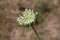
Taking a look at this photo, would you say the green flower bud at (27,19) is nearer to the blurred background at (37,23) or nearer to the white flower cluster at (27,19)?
the white flower cluster at (27,19)

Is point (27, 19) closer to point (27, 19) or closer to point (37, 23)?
point (27, 19)

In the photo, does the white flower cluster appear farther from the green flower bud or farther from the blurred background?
the blurred background

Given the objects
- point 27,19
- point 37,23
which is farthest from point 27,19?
point 37,23

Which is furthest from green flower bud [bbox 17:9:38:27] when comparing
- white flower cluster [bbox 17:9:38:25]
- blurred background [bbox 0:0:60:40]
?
blurred background [bbox 0:0:60:40]

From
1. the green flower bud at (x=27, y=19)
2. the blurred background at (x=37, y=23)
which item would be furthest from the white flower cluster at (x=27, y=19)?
the blurred background at (x=37, y=23)

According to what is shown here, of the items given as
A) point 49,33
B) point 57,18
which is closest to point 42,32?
point 49,33

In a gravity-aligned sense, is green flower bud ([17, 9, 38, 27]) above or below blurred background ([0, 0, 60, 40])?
below

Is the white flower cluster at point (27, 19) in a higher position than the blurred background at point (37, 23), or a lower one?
lower

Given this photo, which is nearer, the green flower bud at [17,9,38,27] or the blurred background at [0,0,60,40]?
the green flower bud at [17,9,38,27]
